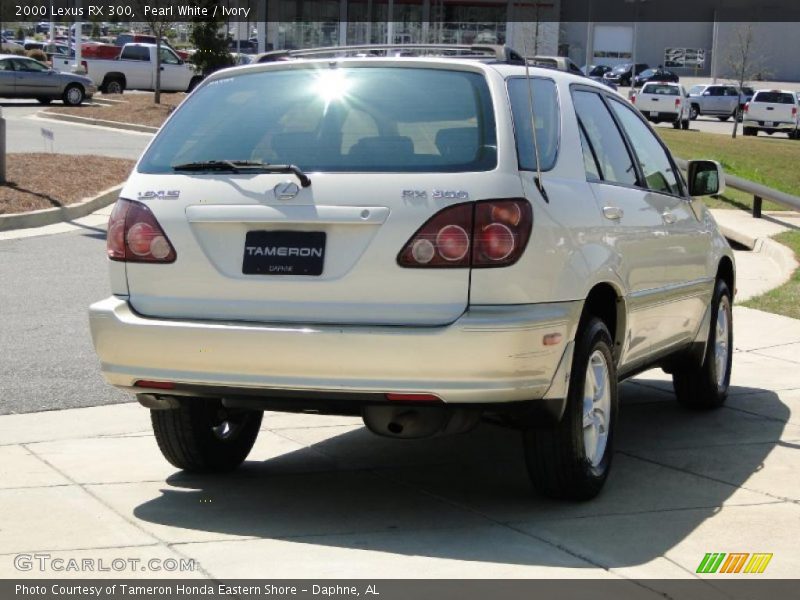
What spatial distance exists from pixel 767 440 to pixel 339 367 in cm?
310

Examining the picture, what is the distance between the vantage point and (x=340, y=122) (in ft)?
18.8

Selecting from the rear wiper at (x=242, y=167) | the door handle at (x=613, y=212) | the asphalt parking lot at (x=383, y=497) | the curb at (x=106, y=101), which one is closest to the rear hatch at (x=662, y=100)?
the curb at (x=106, y=101)

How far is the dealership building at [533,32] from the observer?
254 feet

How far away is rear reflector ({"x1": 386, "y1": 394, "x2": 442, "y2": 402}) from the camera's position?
5.30 m

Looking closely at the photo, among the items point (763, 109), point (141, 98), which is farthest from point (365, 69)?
point (763, 109)

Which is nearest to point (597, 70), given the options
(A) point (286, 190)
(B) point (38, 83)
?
(B) point (38, 83)

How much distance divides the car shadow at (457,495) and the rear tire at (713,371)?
0.30 metres

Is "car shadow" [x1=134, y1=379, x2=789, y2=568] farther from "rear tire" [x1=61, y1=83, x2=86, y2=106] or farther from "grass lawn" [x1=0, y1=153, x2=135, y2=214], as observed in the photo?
"rear tire" [x1=61, y1=83, x2=86, y2=106]

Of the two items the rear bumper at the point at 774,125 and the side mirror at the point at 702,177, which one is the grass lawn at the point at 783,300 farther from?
the rear bumper at the point at 774,125

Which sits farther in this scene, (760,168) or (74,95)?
(74,95)

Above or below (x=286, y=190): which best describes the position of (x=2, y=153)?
below

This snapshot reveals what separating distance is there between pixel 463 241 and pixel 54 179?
15463 millimetres
